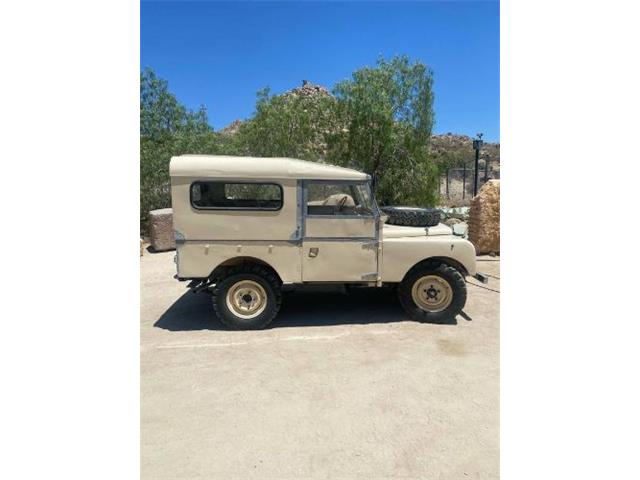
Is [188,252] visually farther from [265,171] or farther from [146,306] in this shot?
[146,306]

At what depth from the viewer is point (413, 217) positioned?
4.81 m

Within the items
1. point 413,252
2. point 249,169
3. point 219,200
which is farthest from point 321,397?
point 219,200

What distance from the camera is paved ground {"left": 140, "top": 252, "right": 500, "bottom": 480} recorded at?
90.3 inches

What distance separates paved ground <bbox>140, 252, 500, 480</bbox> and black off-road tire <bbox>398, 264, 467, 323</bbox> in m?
0.19

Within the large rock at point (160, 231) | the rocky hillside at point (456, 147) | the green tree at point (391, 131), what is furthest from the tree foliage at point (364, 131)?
the rocky hillside at point (456, 147)

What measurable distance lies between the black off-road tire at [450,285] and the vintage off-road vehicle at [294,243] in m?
0.01

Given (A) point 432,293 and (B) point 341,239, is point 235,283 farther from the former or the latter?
(A) point 432,293

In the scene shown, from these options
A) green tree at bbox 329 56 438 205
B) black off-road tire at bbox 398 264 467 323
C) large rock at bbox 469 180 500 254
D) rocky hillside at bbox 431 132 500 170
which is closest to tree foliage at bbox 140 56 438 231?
green tree at bbox 329 56 438 205

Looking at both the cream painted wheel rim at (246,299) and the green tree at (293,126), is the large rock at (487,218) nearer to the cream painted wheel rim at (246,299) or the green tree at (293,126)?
the green tree at (293,126)

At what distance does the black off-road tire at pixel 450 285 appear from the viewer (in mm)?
4633

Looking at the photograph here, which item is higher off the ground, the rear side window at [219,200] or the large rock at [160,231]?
the rear side window at [219,200]

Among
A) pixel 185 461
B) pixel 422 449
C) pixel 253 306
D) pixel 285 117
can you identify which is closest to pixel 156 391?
pixel 185 461

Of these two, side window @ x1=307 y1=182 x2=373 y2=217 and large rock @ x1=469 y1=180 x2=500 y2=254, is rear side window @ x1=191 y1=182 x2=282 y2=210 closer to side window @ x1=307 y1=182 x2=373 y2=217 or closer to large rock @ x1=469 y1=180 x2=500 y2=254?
side window @ x1=307 y1=182 x2=373 y2=217

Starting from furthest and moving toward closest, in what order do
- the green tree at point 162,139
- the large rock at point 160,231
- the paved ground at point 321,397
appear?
the green tree at point 162,139 < the large rock at point 160,231 < the paved ground at point 321,397
